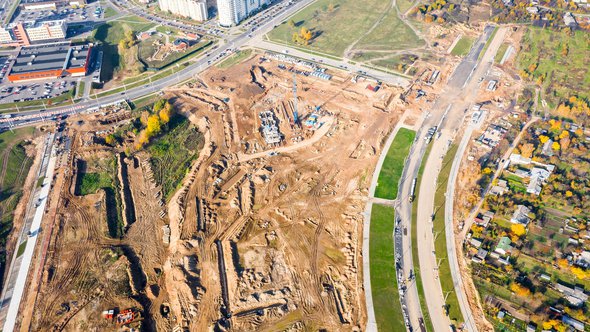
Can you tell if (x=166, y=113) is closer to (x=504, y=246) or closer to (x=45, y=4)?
(x=504, y=246)

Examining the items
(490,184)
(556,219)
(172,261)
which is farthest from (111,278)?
(556,219)

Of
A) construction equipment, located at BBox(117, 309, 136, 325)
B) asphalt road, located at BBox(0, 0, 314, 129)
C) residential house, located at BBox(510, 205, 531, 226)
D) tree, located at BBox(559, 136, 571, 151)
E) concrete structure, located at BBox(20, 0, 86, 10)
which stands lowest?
construction equipment, located at BBox(117, 309, 136, 325)

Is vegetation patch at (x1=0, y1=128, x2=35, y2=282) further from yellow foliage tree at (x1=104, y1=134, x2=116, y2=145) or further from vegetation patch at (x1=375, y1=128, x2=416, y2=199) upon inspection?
vegetation patch at (x1=375, y1=128, x2=416, y2=199)

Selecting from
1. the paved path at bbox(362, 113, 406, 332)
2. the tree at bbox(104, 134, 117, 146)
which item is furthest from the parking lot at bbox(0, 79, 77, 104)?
the paved path at bbox(362, 113, 406, 332)

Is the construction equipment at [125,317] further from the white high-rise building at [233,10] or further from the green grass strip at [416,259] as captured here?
the white high-rise building at [233,10]

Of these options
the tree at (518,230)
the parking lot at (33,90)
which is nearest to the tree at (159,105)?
the parking lot at (33,90)

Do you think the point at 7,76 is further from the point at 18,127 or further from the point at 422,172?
the point at 422,172
